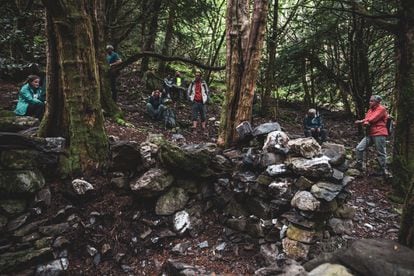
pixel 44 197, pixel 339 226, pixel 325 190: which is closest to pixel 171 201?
pixel 44 197

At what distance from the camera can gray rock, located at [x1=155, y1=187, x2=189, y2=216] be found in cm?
588

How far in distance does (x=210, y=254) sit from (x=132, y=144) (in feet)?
8.26

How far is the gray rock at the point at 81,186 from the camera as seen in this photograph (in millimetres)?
5449

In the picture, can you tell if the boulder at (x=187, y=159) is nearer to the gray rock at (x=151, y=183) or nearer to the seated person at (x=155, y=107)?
the gray rock at (x=151, y=183)

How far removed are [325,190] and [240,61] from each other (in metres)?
3.54

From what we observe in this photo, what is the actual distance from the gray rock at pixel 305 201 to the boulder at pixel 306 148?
76cm

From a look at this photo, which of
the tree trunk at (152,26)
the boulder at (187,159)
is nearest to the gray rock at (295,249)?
the boulder at (187,159)

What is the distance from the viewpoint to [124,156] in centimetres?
598

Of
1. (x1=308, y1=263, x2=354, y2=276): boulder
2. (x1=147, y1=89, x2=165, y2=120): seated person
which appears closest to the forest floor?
(x1=308, y1=263, x2=354, y2=276): boulder

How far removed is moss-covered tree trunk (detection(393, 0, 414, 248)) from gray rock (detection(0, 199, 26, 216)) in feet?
25.3

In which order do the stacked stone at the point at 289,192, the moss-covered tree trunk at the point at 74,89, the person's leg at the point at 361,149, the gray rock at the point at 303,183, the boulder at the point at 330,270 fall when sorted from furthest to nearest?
the person's leg at the point at 361,149 < the moss-covered tree trunk at the point at 74,89 < the gray rock at the point at 303,183 < the stacked stone at the point at 289,192 < the boulder at the point at 330,270

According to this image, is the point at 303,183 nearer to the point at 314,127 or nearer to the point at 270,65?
the point at 314,127

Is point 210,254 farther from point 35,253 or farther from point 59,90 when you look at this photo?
point 59,90

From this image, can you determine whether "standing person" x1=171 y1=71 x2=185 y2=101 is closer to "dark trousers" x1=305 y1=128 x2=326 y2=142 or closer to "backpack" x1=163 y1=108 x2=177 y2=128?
"backpack" x1=163 y1=108 x2=177 y2=128
